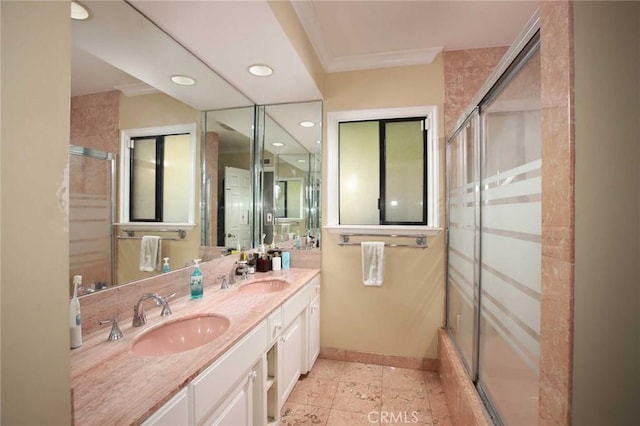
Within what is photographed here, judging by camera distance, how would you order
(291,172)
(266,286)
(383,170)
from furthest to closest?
(291,172), (383,170), (266,286)

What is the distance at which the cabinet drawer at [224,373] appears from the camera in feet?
3.09

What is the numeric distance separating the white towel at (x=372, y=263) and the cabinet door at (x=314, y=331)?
462mm

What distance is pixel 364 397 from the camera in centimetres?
202

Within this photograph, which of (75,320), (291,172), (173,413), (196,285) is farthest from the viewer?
(291,172)

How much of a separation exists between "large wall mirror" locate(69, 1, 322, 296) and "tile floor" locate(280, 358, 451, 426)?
1268 mm

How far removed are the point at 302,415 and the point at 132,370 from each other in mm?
1328

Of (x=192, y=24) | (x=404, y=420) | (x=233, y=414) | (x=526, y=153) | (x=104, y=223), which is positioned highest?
(x=192, y=24)

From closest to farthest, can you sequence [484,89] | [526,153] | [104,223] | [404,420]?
[526,153]
[104,223]
[484,89]
[404,420]

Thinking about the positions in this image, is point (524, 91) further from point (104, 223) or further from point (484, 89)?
point (104, 223)

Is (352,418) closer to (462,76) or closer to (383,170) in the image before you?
(383,170)

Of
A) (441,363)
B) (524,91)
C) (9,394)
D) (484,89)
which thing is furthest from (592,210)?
(441,363)

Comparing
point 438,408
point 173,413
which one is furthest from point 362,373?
point 173,413

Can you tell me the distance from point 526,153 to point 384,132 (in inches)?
60.8

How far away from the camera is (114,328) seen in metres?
1.13
